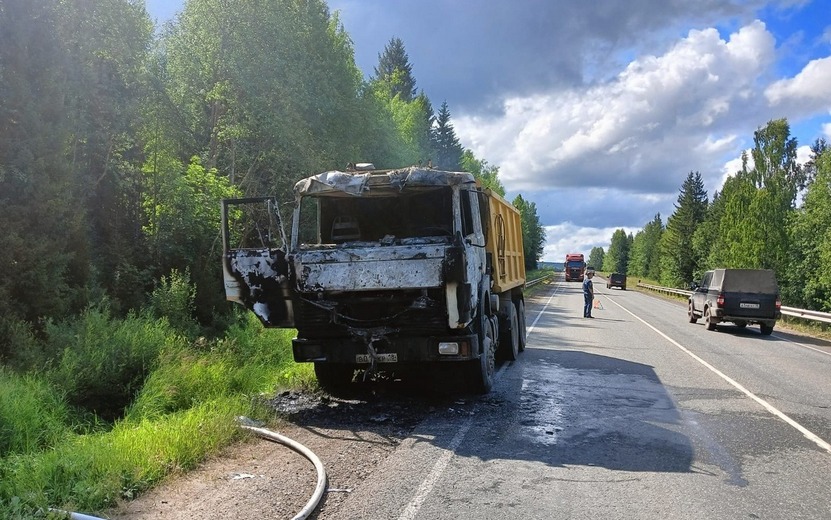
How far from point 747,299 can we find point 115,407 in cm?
1771

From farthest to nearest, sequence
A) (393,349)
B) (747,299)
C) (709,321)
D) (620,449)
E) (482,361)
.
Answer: (709,321) → (747,299) → (482,361) → (393,349) → (620,449)

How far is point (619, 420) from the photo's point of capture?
7074mm

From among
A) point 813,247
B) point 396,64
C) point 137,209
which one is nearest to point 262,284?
point 137,209

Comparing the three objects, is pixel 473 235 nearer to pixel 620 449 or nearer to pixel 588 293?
pixel 620 449

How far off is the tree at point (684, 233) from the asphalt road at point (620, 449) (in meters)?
68.7

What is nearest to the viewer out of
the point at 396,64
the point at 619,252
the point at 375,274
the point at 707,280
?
the point at 375,274

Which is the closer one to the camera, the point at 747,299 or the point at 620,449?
the point at 620,449

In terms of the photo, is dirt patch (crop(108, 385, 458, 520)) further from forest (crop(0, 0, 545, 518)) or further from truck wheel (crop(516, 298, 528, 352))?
truck wheel (crop(516, 298, 528, 352))

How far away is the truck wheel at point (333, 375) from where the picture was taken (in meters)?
8.35

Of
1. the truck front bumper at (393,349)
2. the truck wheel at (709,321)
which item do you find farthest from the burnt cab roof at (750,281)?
the truck front bumper at (393,349)

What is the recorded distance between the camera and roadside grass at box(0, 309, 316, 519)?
450 centimetres

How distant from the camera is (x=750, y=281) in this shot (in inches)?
740

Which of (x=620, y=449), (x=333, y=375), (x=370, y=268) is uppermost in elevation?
(x=370, y=268)

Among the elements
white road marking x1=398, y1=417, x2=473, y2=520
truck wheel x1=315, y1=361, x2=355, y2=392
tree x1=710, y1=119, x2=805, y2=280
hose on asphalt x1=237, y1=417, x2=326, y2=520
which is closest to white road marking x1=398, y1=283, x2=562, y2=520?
white road marking x1=398, y1=417, x2=473, y2=520
